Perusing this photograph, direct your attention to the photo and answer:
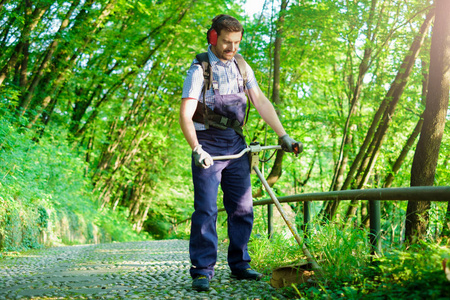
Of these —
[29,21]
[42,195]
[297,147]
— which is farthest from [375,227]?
[29,21]

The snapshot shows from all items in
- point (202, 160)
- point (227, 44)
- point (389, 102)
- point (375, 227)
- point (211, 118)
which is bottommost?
point (375, 227)

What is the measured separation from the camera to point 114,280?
12.8 ft

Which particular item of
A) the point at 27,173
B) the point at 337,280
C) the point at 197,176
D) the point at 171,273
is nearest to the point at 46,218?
the point at 27,173

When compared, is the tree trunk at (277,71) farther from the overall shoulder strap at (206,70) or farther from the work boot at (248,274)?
the work boot at (248,274)

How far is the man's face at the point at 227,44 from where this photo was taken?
3.60 meters

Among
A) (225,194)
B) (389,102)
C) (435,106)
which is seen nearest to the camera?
(225,194)

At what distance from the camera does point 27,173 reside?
7.54m

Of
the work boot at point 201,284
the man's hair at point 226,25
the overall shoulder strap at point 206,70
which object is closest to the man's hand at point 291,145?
the overall shoulder strap at point 206,70

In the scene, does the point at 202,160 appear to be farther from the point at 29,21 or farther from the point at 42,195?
the point at 29,21

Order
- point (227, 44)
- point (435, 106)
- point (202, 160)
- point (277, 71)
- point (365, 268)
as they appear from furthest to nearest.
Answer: point (277, 71), point (435, 106), point (227, 44), point (202, 160), point (365, 268)

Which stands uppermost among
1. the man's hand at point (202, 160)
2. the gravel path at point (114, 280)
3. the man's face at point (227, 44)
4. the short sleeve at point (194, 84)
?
the man's face at point (227, 44)

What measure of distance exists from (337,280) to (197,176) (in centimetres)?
130

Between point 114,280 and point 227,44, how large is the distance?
2.17m

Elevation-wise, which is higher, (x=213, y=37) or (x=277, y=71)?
(x=277, y=71)
